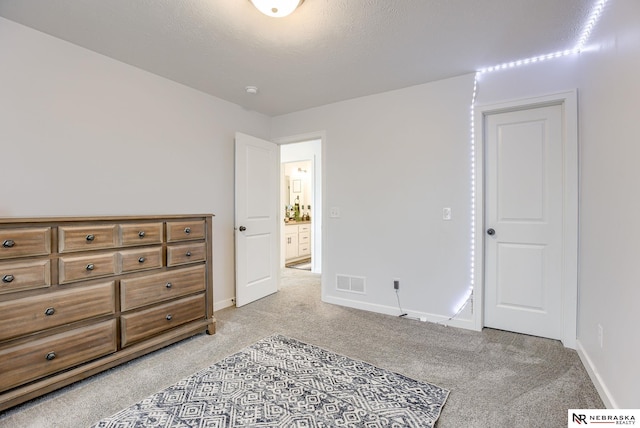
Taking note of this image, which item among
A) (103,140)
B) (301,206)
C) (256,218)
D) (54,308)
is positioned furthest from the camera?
(301,206)

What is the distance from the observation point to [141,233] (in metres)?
2.24

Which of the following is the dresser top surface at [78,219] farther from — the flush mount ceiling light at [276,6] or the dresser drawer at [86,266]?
the flush mount ceiling light at [276,6]

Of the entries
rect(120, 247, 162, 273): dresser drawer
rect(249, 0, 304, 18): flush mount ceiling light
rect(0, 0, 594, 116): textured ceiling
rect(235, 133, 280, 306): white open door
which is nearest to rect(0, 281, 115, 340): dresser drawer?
rect(120, 247, 162, 273): dresser drawer

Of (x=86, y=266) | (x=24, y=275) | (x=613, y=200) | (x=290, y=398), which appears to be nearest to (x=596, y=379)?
(x=613, y=200)

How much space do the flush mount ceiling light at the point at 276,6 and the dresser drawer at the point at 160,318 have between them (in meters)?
2.23

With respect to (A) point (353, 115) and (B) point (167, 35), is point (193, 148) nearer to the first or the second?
(B) point (167, 35)

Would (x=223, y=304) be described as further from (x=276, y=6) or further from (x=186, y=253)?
(x=276, y=6)

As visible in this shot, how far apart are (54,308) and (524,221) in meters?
3.60

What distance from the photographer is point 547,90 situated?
253 cm

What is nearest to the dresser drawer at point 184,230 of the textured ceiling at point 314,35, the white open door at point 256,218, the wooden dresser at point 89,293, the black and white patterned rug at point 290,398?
the wooden dresser at point 89,293

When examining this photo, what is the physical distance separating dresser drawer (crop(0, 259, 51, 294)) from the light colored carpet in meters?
0.69

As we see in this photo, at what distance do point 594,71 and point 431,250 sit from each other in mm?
1828

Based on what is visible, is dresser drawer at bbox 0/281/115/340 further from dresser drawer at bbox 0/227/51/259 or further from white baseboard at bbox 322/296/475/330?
white baseboard at bbox 322/296/475/330

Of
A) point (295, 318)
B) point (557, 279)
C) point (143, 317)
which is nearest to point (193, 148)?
point (143, 317)
